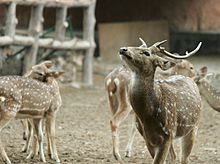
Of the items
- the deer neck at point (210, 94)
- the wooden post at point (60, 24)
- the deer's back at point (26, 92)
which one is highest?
the wooden post at point (60, 24)

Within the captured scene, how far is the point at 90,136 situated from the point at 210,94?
5.20ft

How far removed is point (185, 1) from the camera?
1828 centimetres

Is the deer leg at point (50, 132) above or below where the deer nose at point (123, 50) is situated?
below

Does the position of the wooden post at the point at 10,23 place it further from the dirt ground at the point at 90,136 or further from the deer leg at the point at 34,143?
the deer leg at the point at 34,143

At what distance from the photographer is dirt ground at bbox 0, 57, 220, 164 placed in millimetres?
8555

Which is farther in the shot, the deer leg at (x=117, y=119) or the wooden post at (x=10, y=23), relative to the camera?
the wooden post at (x=10, y=23)

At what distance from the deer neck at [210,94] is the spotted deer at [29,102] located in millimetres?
2180

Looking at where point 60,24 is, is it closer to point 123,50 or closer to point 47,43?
point 47,43

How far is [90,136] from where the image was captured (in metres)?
9.99

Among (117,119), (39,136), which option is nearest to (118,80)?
(117,119)

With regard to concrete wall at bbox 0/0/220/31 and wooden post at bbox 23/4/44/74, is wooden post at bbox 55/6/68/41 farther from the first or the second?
concrete wall at bbox 0/0/220/31

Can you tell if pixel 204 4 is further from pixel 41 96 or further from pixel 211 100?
pixel 41 96

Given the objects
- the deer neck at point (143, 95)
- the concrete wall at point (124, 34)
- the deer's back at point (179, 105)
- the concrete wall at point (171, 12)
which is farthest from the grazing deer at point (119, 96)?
the concrete wall at point (171, 12)

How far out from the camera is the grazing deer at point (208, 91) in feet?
32.1
